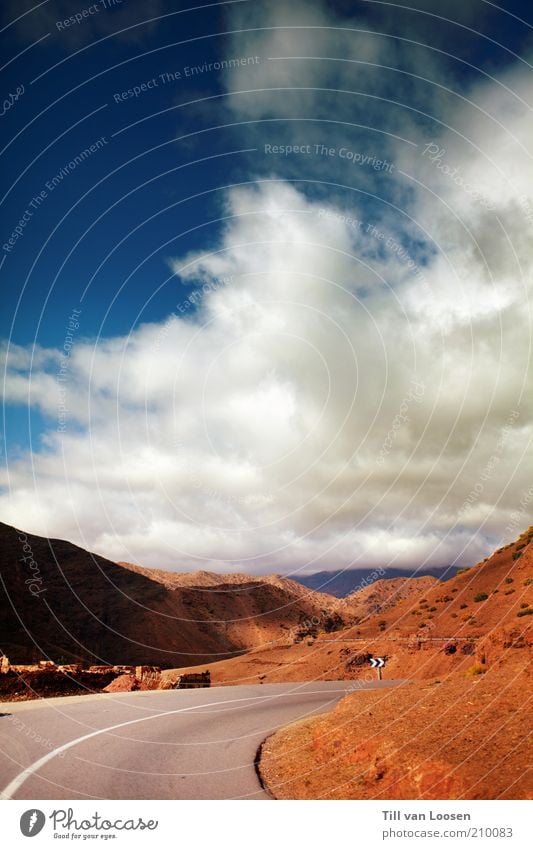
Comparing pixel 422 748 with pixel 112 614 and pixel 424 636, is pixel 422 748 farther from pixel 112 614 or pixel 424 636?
pixel 112 614

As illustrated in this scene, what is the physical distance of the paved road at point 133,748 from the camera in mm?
7016

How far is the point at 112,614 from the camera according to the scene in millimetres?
77875

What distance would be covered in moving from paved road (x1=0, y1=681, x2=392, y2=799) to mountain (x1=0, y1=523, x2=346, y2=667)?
116 ft

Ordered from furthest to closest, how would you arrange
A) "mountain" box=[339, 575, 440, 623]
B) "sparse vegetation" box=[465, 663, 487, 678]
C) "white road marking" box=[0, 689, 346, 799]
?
"mountain" box=[339, 575, 440, 623]
"sparse vegetation" box=[465, 663, 487, 678]
"white road marking" box=[0, 689, 346, 799]

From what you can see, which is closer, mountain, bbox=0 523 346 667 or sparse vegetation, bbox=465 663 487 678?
sparse vegetation, bbox=465 663 487 678

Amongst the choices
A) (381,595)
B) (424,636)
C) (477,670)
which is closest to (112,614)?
(424,636)

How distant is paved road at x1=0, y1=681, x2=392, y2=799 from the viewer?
276 inches

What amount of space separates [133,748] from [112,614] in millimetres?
75220

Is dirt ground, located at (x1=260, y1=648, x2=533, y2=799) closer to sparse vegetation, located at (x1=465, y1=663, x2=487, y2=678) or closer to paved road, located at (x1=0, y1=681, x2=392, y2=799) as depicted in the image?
paved road, located at (x1=0, y1=681, x2=392, y2=799)

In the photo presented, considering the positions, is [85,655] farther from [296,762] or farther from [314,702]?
[296,762]

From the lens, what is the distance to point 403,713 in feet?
31.8

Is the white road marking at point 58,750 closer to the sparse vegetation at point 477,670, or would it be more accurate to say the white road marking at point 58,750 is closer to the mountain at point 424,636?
the sparse vegetation at point 477,670

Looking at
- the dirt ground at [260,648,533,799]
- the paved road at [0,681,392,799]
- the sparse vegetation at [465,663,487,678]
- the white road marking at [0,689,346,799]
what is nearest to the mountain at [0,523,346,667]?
the white road marking at [0,689,346,799]
